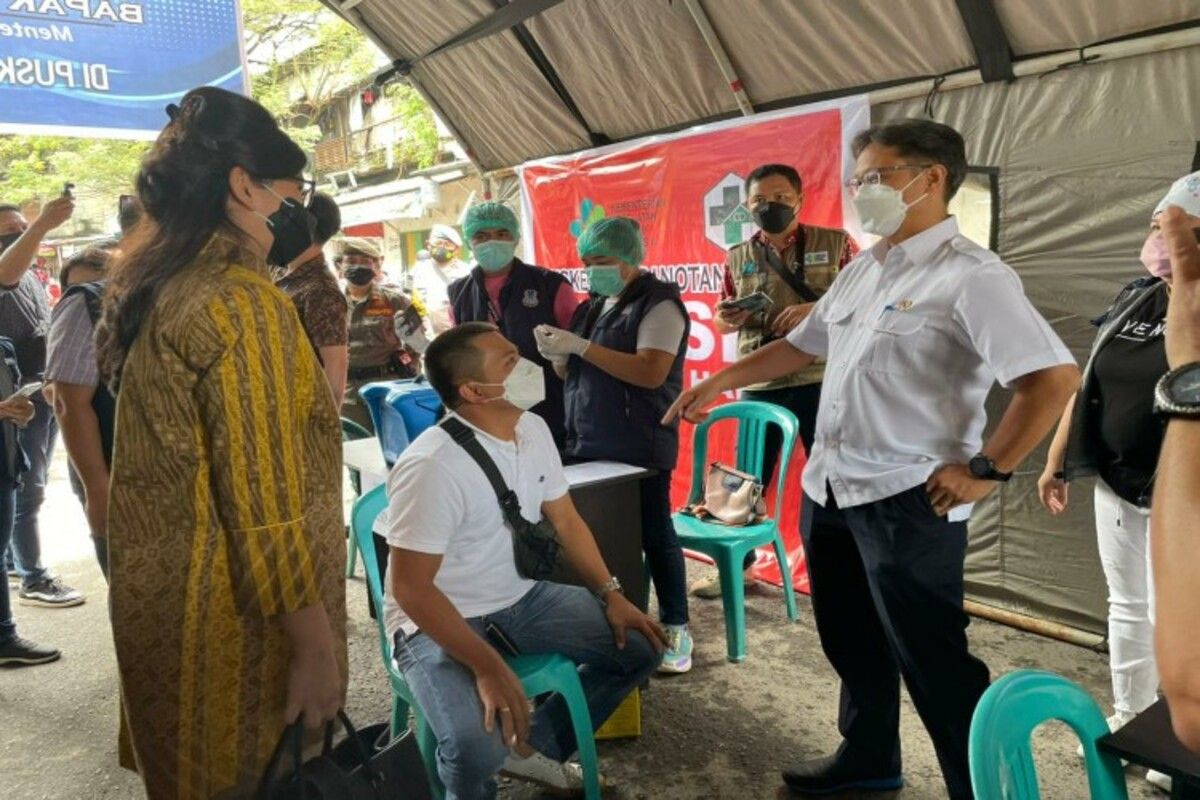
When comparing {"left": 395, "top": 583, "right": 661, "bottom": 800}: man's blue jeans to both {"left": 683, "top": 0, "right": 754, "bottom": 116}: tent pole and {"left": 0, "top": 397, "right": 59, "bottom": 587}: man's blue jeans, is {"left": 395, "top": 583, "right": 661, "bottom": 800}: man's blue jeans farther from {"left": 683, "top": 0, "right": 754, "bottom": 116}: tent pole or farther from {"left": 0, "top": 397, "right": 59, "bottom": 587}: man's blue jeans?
{"left": 0, "top": 397, "right": 59, "bottom": 587}: man's blue jeans

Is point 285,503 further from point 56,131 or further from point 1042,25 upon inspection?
point 56,131

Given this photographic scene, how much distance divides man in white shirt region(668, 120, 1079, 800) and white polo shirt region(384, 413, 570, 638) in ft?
2.41

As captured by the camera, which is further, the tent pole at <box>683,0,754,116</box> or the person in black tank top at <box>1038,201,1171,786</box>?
the tent pole at <box>683,0,754,116</box>

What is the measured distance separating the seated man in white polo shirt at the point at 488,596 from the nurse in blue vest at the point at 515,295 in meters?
0.78

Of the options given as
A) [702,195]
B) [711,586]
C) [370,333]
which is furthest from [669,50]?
[711,586]

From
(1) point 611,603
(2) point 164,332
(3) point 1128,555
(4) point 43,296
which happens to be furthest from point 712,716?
(4) point 43,296

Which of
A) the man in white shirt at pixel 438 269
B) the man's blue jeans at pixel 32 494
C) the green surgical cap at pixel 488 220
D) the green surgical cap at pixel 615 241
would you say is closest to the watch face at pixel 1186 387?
the green surgical cap at pixel 615 241

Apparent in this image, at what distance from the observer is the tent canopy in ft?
8.86

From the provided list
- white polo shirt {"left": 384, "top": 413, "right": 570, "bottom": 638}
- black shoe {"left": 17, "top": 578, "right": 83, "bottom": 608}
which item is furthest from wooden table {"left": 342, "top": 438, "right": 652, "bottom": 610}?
black shoe {"left": 17, "top": 578, "right": 83, "bottom": 608}

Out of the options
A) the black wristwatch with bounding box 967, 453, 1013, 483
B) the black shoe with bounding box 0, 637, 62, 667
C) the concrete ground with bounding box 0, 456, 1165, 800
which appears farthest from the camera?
the black shoe with bounding box 0, 637, 62, 667

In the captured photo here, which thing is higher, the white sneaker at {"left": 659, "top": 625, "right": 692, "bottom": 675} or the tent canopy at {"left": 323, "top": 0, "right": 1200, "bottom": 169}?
the tent canopy at {"left": 323, "top": 0, "right": 1200, "bottom": 169}

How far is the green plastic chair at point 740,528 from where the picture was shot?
2.98 meters

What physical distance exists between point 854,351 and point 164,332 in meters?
1.36

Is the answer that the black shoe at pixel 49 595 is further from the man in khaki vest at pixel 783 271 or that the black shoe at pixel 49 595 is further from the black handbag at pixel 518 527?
the man in khaki vest at pixel 783 271
